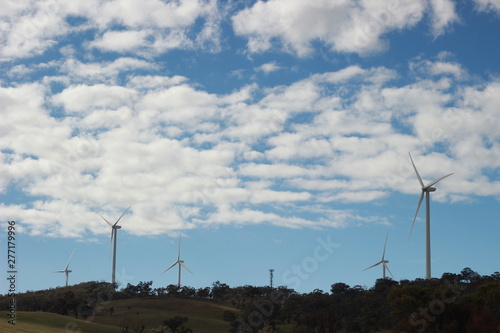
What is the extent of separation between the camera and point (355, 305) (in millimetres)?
129500

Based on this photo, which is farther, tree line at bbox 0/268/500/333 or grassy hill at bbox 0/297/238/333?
grassy hill at bbox 0/297/238/333

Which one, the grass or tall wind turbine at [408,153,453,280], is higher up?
tall wind turbine at [408,153,453,280]

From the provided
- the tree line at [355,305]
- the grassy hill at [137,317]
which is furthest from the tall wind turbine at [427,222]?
the grassy hill at [137,317]

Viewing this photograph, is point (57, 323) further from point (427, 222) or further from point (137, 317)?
point (427, 222)

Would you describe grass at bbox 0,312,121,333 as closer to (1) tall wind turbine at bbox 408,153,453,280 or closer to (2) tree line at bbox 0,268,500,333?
(2) tree line at bbox 0,268,500,333

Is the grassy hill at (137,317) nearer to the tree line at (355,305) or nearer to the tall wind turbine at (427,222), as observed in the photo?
the tree line at (355,305)

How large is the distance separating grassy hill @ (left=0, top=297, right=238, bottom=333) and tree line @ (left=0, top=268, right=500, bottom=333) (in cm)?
417

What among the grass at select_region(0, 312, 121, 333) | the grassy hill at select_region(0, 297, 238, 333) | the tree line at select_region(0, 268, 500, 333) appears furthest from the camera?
the grassy hill at select_region(0, 297, 238, 333)

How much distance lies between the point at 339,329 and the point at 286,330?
41.8ft

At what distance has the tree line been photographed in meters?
86.1

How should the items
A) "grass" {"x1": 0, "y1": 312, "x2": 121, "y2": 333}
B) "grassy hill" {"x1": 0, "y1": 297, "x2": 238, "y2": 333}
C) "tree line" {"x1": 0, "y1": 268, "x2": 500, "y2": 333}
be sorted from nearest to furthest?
"tree line" {"x1": 0, "y1": 268, "x2": 500, "y2": 333} → "grass" {"x1": 0, "y1": 312, "x2": 121, "y2": 333} → "grassy hill" {"x1": 0, "y1": 297, "x2": 238, "y2": 333}

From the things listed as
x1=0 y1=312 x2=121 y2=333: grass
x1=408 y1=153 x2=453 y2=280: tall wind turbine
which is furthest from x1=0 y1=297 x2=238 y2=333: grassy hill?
x1=408 y1=153 x2=453 y2=280: tall wind turbine

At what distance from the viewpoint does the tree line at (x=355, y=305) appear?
283ft

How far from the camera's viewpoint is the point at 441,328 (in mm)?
85500
